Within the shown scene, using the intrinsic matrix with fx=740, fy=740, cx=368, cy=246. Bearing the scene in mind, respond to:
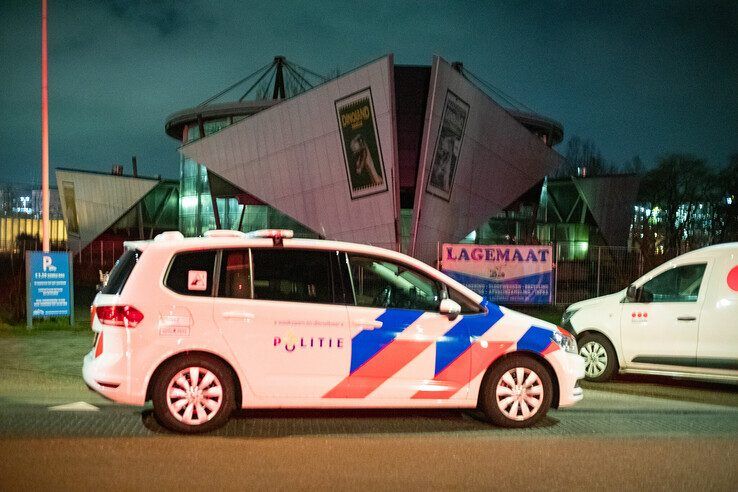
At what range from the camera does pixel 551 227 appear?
47281 mm

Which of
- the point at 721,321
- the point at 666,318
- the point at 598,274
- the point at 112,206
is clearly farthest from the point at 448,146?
the point at 112,206

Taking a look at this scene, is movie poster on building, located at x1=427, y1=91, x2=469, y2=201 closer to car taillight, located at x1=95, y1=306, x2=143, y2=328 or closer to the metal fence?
the metal fence

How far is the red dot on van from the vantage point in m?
8.62

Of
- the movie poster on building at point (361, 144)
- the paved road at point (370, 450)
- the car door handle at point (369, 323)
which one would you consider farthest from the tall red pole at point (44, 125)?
the movie poster on building at point (361, 144)

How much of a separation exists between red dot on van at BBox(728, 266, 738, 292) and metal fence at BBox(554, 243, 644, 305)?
10.8m

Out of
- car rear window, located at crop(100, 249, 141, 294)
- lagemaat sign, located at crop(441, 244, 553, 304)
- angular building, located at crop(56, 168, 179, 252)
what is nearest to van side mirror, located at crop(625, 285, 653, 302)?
car rear window, located at crop(100, 249, 141, 294)

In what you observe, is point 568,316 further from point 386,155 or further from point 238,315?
point 386,155

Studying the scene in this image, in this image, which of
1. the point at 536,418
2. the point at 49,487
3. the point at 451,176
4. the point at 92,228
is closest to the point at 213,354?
the point at 49,487

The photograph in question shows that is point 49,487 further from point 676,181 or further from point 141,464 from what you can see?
point 676,181

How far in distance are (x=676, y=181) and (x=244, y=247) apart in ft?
170

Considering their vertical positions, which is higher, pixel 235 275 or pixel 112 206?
pixel 112 206

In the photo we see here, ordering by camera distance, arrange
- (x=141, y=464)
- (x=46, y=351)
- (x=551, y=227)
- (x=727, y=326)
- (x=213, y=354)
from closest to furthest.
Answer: (x=141, y=464) → (x=213, y=354) → (x=727, y=326) → (x=46, y=351) → (x=551, y=227)

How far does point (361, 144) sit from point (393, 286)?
19464mm

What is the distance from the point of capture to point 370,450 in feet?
18.9
